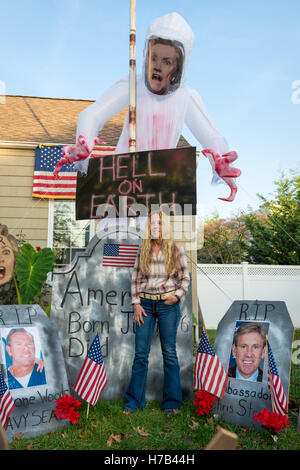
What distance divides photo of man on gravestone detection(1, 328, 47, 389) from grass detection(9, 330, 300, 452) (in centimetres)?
45

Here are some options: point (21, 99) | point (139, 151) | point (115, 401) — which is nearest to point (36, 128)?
point (21, 99)

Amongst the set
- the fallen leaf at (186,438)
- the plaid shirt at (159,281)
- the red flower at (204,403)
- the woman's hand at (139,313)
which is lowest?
the fallen leaf at (186,438)

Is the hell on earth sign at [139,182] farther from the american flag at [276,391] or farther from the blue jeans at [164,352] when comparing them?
the american flag at [276,391]

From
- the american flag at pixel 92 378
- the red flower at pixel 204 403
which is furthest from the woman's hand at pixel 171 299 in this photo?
the red flower at pixel 204 403

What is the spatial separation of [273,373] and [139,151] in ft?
9.41

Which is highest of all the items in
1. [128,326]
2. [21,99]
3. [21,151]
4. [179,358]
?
[21,99]

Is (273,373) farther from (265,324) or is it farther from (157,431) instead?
(157,431)

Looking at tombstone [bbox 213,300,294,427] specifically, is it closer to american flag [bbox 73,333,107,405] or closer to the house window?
american flag [bbox 73,333,107,405]

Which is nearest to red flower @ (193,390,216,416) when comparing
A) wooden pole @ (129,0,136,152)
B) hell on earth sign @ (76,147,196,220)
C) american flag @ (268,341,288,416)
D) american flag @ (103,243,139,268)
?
american flag @ (268,341,288,416)

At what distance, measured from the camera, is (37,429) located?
3107 millimetres

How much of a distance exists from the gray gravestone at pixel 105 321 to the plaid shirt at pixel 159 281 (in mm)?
572

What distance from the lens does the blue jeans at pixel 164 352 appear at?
3584 millimetres

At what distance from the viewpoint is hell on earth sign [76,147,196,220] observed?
4266 millimetres

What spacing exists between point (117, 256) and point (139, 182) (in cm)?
91
